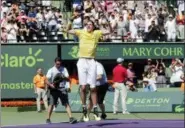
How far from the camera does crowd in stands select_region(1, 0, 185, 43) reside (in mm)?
23531

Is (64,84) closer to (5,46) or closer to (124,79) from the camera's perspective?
(124,79)

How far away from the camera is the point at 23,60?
23406mm

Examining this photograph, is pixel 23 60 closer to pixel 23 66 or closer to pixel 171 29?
pixel 23 66

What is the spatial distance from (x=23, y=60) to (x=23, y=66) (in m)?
0.22

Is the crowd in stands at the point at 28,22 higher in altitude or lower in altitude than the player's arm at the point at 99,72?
higher

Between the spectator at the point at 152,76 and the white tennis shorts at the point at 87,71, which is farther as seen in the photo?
the spectator at the point at 152,76

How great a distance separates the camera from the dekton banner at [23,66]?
23312 millimetres

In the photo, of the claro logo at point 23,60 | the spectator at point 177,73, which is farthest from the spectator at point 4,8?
the spectator at point 177,73

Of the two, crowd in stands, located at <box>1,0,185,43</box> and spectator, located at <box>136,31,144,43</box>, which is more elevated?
crowd in stands, located at <box>1,0,185,43</box>

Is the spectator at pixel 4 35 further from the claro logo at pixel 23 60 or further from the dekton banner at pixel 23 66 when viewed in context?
the claro logo at pixel 23 60

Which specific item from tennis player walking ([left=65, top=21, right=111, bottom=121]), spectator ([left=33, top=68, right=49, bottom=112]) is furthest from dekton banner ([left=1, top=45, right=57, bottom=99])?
tennis player walking ([left=65, top=21, right=111, bottom=121])

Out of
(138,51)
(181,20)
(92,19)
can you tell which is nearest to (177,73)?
(138,51)

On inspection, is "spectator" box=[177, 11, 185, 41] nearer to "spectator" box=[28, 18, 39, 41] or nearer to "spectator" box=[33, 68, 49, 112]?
"spectator" box=[28, 18, 39, 41]

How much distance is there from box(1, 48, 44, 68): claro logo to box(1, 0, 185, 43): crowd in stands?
2.00ft
